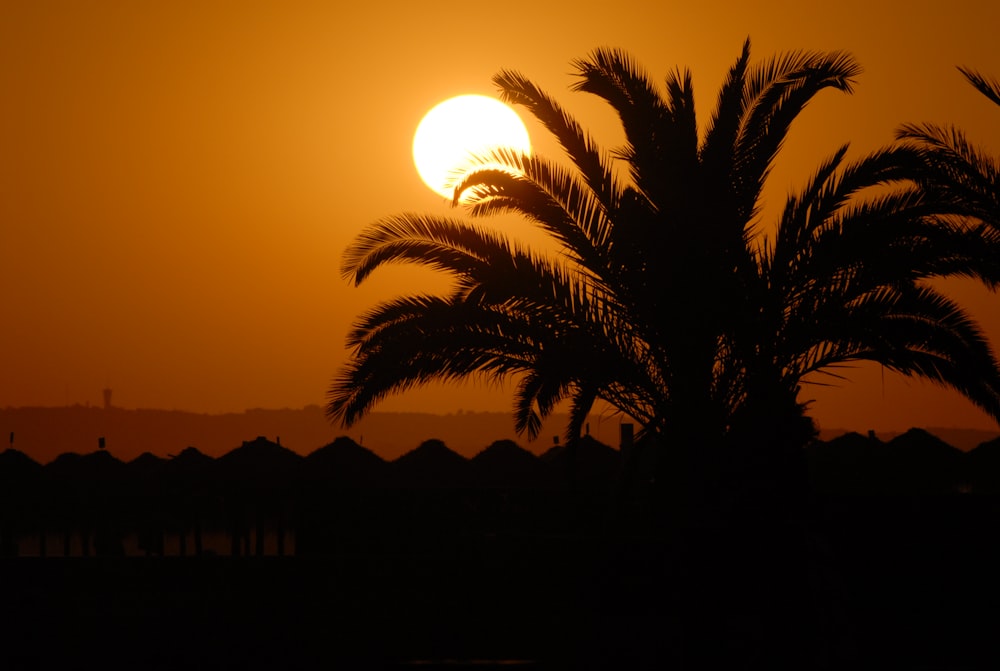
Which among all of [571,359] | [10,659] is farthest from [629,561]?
[10,659]

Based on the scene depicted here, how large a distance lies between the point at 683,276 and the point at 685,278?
0.10 feet

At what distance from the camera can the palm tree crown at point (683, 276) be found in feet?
34.4

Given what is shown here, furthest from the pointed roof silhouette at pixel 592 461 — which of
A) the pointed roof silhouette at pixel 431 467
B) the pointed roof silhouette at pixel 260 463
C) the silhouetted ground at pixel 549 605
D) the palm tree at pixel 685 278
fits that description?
the silhouetted ground at pixel 549 605

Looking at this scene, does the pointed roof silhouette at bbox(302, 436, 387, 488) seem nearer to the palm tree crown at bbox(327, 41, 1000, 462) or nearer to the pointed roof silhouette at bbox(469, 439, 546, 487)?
the pointed roof silhouette at bbox(469, 439, 546, 487)

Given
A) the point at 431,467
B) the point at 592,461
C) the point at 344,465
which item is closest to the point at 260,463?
the point at 344,465

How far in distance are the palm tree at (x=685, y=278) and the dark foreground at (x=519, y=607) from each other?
2.46 m

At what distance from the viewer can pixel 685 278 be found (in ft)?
33.9

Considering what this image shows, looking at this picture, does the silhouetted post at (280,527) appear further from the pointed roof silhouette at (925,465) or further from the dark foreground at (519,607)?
the pointed roof silhouette at (925,465)

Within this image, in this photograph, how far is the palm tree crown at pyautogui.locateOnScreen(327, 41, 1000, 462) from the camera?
34.4 ft

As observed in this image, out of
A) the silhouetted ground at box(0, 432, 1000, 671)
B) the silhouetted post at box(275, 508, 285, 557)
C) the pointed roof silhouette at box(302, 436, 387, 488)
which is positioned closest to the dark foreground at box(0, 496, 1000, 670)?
the silhouetted ground at box(0, 432, 1000, 671)

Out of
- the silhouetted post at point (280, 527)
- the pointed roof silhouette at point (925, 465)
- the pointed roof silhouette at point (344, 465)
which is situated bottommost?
the silhouetted post at point (280, 527)

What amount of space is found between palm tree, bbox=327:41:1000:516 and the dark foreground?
8.06 feet

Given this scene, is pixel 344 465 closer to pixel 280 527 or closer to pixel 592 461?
pixel 592 461

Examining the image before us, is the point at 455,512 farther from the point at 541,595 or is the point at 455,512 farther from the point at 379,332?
the point at 541,595
